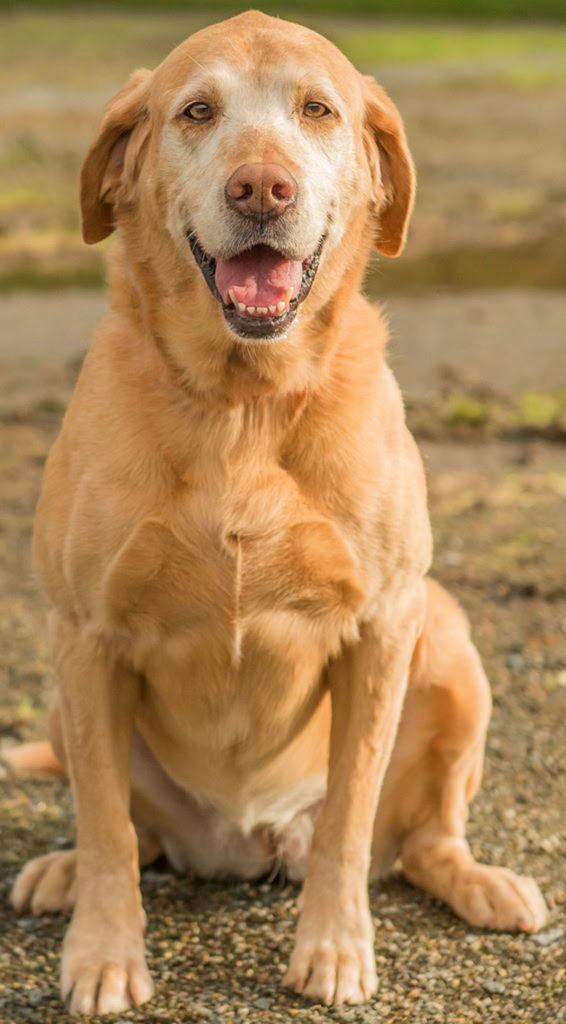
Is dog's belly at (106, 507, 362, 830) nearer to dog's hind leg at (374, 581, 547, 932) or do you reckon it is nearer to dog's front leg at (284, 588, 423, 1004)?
dog's front leg at (284, 588, 423, 1004)

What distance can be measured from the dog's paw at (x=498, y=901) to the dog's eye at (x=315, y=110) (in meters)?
1.81

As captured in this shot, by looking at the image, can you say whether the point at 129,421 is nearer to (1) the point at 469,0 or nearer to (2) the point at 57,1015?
(2) the point at 57,1015

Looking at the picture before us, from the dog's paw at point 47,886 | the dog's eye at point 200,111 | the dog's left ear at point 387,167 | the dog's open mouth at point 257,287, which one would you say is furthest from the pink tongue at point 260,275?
the dog's paw at point 47,886

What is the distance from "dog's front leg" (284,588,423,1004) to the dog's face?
2.46 ft

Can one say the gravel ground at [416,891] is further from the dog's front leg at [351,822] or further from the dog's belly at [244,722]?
the dog's belly at [244,722]

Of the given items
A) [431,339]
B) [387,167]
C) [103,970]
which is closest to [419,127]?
[431,339]

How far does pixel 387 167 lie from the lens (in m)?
3.76

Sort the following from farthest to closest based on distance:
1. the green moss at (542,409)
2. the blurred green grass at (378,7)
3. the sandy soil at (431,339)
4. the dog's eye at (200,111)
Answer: the blurred green grass at (378,7), the sandy soil at (431,339), the green moss at (542,409), the dog's eye at (200,111)

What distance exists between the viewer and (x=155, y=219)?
11.4 feet

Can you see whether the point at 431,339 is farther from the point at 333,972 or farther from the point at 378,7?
the point at 378,7

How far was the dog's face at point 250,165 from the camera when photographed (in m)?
3.26

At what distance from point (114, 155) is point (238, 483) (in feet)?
2.65

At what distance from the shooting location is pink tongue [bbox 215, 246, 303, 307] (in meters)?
3.35

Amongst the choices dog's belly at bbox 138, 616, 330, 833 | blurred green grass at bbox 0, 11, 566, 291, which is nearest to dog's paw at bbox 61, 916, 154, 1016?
dog's belly at bbox 138, 616, 330, 833
